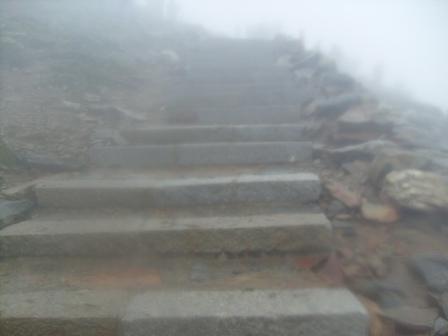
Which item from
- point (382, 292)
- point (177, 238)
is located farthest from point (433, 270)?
point (177, 238)

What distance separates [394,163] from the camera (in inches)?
107

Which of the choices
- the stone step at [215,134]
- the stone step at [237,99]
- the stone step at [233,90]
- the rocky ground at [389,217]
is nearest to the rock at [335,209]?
the rocky ground at [389,217]

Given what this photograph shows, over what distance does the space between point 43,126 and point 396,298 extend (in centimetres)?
348

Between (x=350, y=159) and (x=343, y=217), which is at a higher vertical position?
(x=350, y=159)

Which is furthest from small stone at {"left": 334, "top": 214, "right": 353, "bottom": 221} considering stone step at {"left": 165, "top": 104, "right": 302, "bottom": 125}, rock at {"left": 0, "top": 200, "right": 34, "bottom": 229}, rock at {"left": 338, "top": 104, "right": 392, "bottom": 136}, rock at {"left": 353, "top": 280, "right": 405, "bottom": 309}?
rock at {"left": 0, "top": 200, "right": 34, "bottom": 229}

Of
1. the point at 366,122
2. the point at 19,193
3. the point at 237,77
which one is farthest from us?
the point at 237,77

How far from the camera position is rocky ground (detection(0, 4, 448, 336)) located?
2.08 meters

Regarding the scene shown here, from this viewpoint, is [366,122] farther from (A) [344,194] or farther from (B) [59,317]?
(B) [59,317]

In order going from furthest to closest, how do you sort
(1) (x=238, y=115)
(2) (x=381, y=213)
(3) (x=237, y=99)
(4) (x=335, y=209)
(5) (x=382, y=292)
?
1. (3) (x=237, y=99)
2. (1) (x=238, y=115)
3. (4) (x=335, y=209)
4. (2) (x=381, y=213)
5. (5) (x=382, y=292)

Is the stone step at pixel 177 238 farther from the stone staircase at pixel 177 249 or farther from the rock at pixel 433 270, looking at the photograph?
the rock at pixel 433 270

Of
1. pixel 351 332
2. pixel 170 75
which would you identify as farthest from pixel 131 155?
pixel 170 75

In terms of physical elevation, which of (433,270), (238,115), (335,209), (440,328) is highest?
(238,115)

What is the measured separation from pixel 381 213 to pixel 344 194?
0.30 metres

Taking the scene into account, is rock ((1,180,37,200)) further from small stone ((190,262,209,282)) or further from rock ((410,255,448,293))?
rock ((410,255,448,293))
